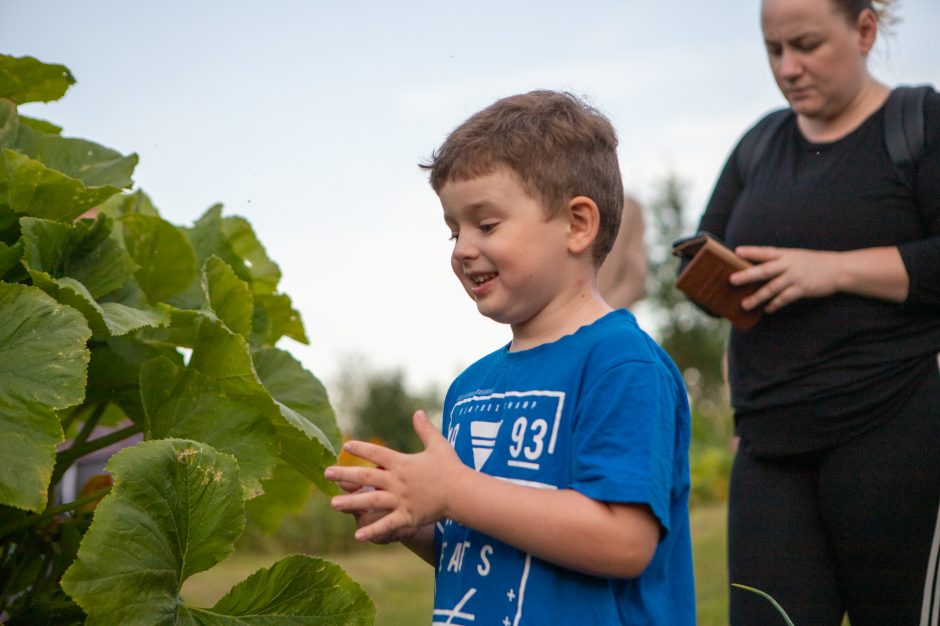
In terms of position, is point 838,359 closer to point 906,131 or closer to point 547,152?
point 906,131

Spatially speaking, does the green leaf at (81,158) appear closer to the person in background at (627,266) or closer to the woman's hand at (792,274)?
the woman's hand at (792,274)

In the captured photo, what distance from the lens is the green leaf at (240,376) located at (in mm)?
1861

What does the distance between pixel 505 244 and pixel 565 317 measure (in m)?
0.14

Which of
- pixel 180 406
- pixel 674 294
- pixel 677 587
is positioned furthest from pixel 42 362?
pixel 674 294

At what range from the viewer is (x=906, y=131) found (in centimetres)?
213

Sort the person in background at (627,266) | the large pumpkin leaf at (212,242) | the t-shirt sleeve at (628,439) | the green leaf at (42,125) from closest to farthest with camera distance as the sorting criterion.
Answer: the t-shirt sleeve at (628,439)
the green leaf at (42,125)
the large pumpkin leaf at (212,242)
the person in background at (627,266)

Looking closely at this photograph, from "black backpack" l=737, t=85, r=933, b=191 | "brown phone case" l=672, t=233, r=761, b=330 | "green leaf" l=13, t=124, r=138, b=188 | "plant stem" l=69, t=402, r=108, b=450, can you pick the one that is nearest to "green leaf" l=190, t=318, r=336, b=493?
"plant stem" l=69, t=402, r=108, b=450

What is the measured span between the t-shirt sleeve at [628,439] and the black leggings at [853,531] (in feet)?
2.61

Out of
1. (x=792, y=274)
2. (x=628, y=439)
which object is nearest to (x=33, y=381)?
(x=628, y=439)

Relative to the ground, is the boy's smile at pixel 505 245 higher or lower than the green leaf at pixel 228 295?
higher

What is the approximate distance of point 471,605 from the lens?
1.44 m

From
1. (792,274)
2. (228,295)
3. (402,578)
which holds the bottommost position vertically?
(402,578)

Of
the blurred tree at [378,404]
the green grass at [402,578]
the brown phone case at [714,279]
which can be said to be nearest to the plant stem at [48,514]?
the brown phone case at [714,279]

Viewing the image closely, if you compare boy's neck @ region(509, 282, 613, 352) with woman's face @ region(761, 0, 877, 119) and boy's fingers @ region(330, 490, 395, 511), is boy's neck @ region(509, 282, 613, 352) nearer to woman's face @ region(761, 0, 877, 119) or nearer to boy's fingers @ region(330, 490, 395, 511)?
boy's fingers @ region(330, 490, 395, 511)
